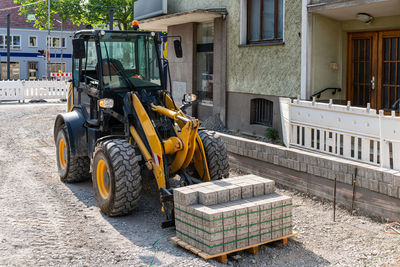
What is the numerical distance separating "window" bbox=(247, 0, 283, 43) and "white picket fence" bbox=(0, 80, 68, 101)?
15784mm

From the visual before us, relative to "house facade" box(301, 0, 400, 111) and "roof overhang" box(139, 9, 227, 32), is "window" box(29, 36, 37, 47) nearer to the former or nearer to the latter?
"roof overhang" box(139, 9, 227, 32)

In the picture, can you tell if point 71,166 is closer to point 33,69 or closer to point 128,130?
point 128,130

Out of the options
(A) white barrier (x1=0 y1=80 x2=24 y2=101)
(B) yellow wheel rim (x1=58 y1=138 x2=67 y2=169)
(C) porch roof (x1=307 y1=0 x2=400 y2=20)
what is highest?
(C) porch roof (x1=307 y1=0 x2=400 y2=20)

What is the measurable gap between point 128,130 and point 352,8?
5970 mm

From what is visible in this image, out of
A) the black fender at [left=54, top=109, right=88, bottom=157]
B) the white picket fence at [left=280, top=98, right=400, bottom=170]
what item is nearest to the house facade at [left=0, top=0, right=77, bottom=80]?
the black fender at [left=54, top=109, right=88, bottom=157]

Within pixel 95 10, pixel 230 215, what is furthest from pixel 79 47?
pixel 95 10

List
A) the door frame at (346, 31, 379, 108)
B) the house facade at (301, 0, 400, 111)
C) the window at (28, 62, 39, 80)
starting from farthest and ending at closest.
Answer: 1. the window at (28, 62, 39, 80)
2. the door frame at (346, 31, 379, 108)
3. the house facade at (301, 0, 400, 111)

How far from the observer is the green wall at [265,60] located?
12695 millimetres

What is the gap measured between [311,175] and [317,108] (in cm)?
129

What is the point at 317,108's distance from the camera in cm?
942

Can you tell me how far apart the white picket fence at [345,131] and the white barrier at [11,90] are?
19.1m

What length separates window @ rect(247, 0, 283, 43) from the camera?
532 inches

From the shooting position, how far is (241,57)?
14.8 meters

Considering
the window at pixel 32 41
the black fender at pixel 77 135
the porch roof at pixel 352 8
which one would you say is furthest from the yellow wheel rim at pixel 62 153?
the window at pixel 32 41
